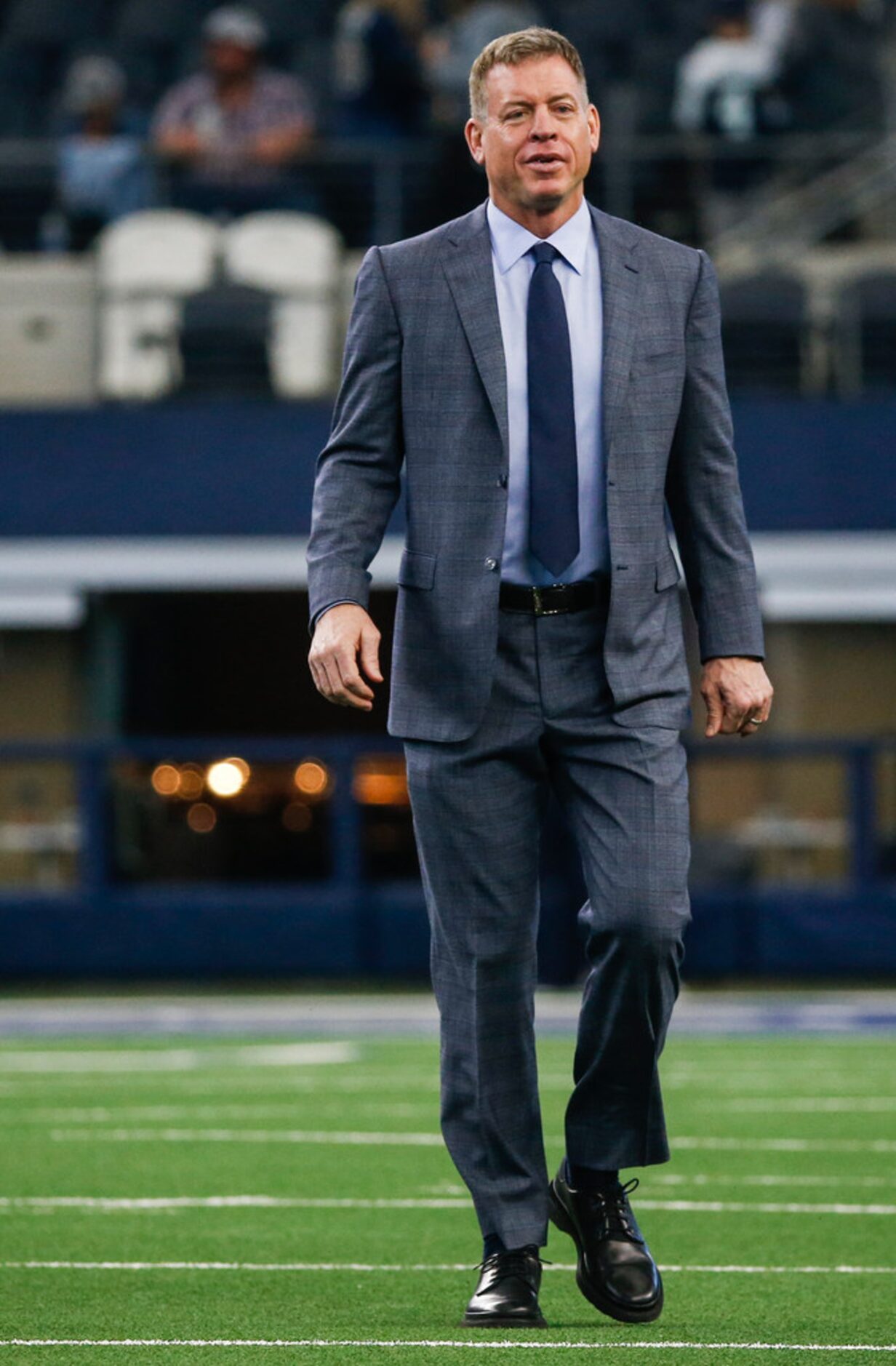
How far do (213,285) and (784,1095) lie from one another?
27.5 ft

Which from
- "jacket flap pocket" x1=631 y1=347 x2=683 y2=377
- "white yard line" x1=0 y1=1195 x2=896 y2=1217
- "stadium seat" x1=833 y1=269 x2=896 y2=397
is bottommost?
"white yard line" x1=0 y1=1195 x2=896 y2=1217

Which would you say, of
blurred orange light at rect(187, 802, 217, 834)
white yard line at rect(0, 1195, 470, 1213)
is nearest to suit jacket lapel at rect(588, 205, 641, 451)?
white yard line at rect(0, 1195, 470, 1213)

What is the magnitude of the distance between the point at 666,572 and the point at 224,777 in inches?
421

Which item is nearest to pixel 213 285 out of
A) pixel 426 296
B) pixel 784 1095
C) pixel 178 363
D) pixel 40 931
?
pixel 178 363

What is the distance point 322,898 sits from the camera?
15227 mm

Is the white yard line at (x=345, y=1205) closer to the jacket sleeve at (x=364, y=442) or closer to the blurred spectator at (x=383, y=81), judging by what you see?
the jacket sleeve at (x=364, y=442)

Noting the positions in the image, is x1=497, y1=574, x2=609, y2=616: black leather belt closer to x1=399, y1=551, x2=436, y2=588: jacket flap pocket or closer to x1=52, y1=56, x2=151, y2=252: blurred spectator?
x1=399, y1=551, x2=436, y2=588: jacket flap pocket

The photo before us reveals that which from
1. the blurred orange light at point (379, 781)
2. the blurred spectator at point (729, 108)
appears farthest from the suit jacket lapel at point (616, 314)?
the blurred spectator at point (729, 108)

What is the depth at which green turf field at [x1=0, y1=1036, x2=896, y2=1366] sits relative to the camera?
4.30 metres

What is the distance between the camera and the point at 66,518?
16.8m

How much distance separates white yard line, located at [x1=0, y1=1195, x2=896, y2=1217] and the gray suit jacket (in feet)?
7.18

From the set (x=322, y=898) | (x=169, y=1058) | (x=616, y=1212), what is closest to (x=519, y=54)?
(x=616, y=1212)

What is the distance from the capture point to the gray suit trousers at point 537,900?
14.3ft

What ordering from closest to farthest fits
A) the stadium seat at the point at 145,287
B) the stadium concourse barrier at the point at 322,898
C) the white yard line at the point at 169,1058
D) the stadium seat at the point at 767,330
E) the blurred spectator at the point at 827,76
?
the white yard line at the point at 169,1058 → the stadium concourse barrier at the point at 322,898 → the stadium seat at the point at 767,330 → the stadium seat at the point at 145,287 → the blurred spectator at the point at 827,76
